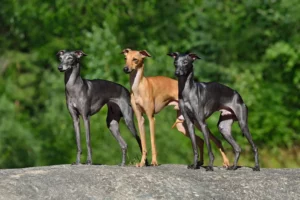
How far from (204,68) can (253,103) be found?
1.90 meters

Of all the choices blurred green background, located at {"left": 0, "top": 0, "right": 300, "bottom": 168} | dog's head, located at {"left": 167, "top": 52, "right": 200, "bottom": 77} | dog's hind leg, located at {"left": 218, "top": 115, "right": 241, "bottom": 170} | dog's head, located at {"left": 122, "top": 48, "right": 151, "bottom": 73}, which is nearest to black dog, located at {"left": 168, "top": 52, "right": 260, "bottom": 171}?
dog's head, located at {"left": 167, "top": 52, "right": 200, "bottom": 77}

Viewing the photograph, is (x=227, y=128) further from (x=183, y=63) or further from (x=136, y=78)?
(x=136, y=78)

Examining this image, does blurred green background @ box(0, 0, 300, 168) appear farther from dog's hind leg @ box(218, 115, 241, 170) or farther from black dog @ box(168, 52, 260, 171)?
black dog @ box(168, 52, 260, 171)

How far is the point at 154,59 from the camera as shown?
22.2m

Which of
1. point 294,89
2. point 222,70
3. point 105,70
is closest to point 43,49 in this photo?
point 105,70

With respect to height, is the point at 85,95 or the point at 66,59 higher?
the point at 66,59

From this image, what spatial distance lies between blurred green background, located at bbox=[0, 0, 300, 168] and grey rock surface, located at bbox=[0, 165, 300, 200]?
6431 mm

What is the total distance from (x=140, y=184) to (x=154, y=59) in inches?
472

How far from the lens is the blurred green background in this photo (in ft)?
63.5

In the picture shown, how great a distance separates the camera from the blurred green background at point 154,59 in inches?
762

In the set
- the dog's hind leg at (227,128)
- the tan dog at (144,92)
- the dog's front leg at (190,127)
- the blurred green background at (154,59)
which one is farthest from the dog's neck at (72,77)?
the blurred green background at (154,59)

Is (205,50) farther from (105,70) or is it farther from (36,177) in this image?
(36,177)

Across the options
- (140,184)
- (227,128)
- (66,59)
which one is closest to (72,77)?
(66,59)

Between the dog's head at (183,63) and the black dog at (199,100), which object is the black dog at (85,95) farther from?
the dog's head at (183,63)
